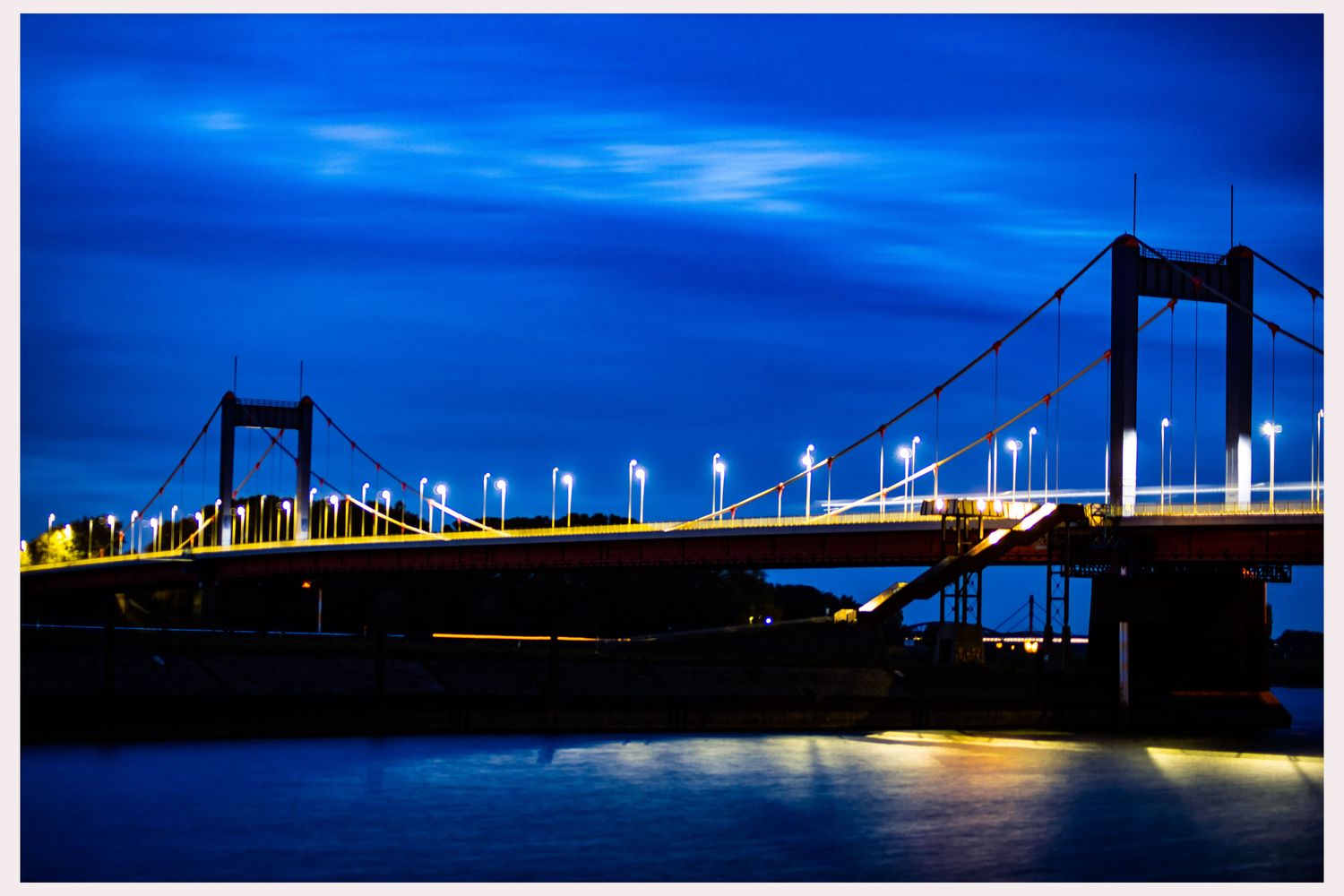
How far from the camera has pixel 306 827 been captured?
40312mm

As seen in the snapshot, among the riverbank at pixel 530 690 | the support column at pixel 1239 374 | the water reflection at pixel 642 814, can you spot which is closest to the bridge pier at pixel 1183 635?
the riverbank at pixel 530 690

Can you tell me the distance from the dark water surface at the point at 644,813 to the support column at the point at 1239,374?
25.3 meters

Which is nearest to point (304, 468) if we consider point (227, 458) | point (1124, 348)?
point (227, 458)

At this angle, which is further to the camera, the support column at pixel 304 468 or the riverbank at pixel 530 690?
the support column at pixel 304 468

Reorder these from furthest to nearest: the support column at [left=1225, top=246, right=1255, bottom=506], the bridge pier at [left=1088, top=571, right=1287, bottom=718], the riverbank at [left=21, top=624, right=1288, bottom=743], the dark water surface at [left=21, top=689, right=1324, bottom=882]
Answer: the support column at [left=1225, top=246, right=1255, bottom=506]
the bridge pier at [left=1088, top=571, right=1287, bottom=718]
the riverbank at [left=21, top=624, right=1288, bottom=743]
the dark water surface at [left=21, top=689, right=1324, bottom=882]

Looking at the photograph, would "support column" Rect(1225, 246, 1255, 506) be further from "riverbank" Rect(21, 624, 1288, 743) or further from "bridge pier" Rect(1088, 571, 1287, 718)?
"riverbank" Rect(21, 624, 1288, 743)

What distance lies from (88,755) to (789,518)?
4791cm

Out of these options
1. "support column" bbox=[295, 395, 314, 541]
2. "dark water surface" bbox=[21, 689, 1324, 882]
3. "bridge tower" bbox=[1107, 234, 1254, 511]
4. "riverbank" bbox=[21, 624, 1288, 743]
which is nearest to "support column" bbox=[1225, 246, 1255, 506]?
"bridge tower" bbox=[1107, 234, 1254, 511]

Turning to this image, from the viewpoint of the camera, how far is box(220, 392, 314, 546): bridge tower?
146 metres

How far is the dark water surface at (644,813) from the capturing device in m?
36.5

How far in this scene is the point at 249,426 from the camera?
150 meters

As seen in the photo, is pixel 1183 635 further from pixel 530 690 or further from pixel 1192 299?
pixel 530 690

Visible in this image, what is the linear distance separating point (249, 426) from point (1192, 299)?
86.5m

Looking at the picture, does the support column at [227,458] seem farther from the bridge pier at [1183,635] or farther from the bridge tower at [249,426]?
the bridge pier at [1183,635]
